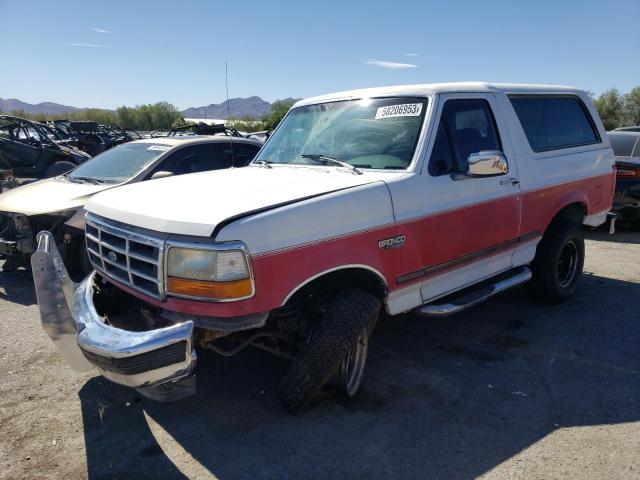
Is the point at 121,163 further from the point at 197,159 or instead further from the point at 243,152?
the point at 243,152

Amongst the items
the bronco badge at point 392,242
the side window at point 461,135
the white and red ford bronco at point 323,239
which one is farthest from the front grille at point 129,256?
the side window at point 461,135

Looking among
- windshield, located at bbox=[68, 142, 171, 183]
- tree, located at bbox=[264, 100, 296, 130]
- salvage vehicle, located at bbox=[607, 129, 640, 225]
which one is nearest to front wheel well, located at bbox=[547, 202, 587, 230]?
salvage vehicle, located at bbox=[607, 129, 640, 225]

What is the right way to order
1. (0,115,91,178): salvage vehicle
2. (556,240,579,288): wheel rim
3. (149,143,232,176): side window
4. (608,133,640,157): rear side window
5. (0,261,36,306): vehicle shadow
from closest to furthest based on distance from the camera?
(556,240,579,288): wheel rim < (0,261,36,306): vehicle shadow < (149,143,232,176): side window < (608,133,640,157): rear side window < (0,115,91,178): salvage vehicle

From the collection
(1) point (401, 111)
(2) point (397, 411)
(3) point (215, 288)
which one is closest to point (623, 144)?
(1) point (401, 111)

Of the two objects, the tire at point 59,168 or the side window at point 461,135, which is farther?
the tire at point 59,168

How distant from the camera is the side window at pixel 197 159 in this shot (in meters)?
6.34

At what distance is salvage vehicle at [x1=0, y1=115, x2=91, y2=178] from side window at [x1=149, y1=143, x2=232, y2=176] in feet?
23.0

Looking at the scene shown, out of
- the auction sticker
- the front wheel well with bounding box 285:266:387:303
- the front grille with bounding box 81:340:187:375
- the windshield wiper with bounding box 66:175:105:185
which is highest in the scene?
the auction sticker

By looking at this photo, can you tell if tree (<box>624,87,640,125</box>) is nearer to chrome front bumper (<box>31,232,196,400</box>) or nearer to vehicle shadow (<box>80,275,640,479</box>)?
vehicle shadow (<box>80,275,640,479</box>)

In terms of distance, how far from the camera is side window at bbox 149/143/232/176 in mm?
6340

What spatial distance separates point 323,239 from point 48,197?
4426mm

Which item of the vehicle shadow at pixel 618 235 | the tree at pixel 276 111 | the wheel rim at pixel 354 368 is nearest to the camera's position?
the wheel rim at pixel 354 368

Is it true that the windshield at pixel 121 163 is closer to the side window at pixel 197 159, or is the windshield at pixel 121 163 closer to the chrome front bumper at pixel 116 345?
the side window at pixel 197 159

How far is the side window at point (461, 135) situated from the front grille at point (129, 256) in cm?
200
